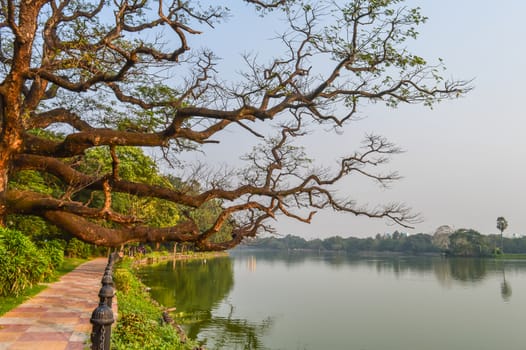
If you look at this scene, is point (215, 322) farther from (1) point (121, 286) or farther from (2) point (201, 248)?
(2) point (201, 248)

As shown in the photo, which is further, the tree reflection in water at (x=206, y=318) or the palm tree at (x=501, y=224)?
the palm tree at (x=501, y=224)

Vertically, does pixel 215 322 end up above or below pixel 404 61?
below

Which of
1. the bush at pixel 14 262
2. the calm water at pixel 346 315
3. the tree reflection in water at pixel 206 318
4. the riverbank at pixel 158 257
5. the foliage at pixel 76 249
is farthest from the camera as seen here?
the riverbank at pixel 158 257

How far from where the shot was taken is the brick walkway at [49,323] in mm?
5359

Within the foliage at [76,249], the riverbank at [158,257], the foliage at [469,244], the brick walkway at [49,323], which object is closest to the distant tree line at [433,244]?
the foliage at [469,244]

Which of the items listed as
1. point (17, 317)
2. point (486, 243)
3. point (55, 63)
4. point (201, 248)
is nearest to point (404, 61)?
point (201, 248)

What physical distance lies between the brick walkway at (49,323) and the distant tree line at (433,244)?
1774 inches

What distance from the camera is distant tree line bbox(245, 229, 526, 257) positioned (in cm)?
7044

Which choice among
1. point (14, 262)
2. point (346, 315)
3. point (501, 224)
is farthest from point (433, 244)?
point (14, 262)

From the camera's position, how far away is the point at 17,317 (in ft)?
22.0

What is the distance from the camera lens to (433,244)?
82750mm

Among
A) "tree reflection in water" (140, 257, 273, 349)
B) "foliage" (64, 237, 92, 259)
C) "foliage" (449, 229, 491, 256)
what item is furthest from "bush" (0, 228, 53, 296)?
"foliage" (449, 229, 491, 256)

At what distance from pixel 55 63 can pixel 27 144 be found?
190cm

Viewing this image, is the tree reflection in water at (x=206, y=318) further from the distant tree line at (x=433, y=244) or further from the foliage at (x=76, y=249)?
the distant tree line at (x=433, y=244)
